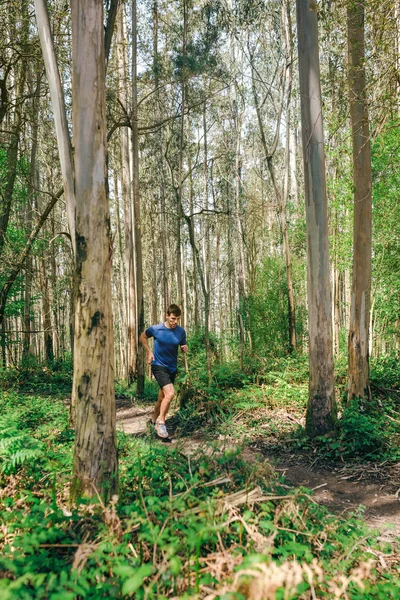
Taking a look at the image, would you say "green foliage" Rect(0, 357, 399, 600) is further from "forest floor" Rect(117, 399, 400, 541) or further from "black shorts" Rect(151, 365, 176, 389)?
"black shorts" Rect(151, 365, 176, 389)

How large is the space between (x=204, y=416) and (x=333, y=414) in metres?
2.46

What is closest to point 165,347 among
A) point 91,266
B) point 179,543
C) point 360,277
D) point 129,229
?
point 91,266

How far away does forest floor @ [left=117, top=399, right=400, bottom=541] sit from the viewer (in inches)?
166

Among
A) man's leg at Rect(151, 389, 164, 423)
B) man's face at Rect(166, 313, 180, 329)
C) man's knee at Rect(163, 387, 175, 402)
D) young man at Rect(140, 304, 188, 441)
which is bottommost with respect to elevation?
man's leg at Rect(151, 389, 164, 423)

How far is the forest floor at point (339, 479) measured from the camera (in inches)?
166

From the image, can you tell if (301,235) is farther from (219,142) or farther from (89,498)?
(89,498)

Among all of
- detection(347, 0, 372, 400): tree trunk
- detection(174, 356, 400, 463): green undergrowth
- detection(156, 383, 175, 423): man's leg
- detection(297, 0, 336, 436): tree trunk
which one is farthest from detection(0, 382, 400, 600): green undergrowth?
detection(347, 0, 372, 400): tree trunk

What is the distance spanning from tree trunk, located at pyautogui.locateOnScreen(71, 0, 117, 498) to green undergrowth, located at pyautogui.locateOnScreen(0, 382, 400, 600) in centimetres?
41

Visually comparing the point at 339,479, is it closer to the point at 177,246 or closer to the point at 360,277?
the point at 360,277

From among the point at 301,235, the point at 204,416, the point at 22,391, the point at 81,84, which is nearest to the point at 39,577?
the point at 81,84

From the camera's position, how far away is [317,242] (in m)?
5.89

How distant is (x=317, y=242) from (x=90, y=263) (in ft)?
11.8

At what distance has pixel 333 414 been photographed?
5.96 meters

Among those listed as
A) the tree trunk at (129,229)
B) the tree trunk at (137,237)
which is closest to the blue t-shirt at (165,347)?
the tree trunk at (137,237)
